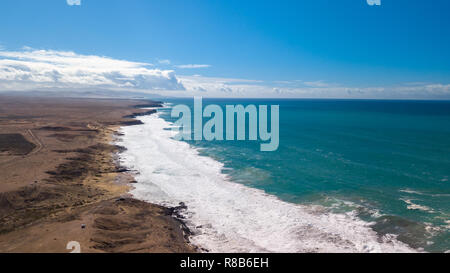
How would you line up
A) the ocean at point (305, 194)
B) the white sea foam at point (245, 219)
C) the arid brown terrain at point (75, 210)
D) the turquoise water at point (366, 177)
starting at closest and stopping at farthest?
the arid brown terrain at point (75, 210)
the white sea foam at point (245, 219)
the ocean at point (305, 194)
the turquoise water at point (366, 177)

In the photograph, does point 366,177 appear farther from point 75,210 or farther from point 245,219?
point 75,210

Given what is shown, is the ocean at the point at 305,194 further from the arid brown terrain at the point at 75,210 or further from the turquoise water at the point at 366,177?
the arid brown terrain at the point at 75,210

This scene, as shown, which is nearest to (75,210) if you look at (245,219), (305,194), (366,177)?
(245,219)

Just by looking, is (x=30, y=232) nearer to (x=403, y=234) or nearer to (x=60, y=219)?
(x=60, y=219)

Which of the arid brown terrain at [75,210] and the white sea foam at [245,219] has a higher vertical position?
the arid brown terrain at [75,210]

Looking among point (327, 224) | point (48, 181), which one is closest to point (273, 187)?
point (327, 224)

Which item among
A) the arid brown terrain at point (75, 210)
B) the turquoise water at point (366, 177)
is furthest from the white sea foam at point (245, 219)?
the arid brown terrain at point (75, 210)
